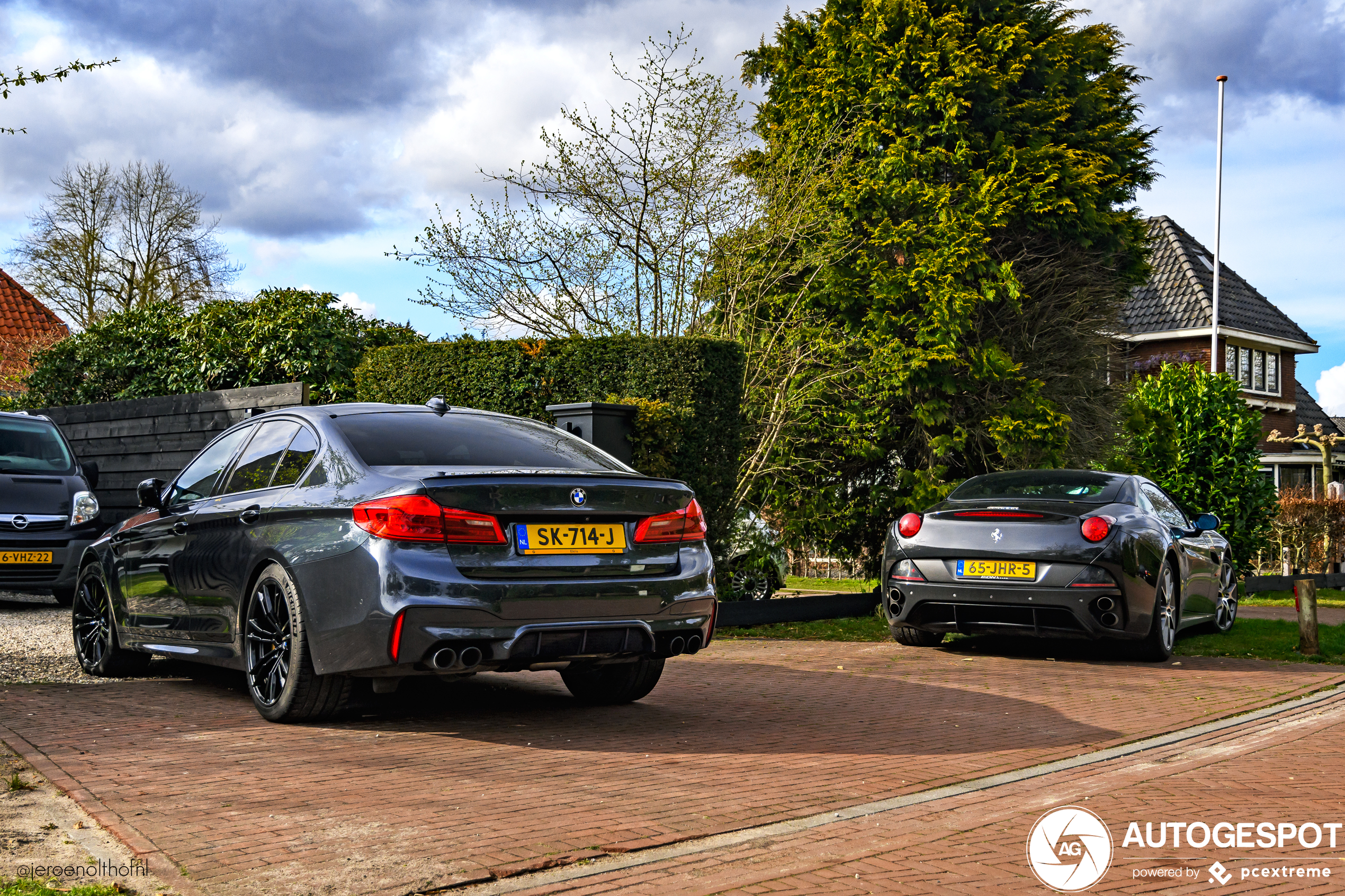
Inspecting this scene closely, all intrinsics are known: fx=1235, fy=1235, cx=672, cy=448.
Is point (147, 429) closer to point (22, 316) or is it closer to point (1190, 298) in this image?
point (22, 316)

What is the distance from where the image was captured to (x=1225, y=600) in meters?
11.9

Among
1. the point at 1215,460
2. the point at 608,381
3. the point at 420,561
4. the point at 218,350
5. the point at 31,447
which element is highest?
the point at 218,350

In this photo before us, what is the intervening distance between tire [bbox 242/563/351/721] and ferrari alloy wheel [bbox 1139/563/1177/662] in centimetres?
614

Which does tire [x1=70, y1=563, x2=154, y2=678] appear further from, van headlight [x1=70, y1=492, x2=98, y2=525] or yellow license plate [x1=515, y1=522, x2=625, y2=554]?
van headlight [x1=70, y1=492, x2=98, y2=525]

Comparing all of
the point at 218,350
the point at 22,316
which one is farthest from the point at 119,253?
the point at 218,350

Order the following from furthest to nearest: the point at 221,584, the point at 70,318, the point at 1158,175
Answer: the point at 70,318 < the point at 1158,175 < the point at 221,584

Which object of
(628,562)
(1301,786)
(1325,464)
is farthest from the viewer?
(1325,464)

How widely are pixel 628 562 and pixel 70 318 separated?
36558 millimetres

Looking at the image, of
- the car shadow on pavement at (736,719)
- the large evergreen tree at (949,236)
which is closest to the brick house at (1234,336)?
the large evergreen tree at (949,236)

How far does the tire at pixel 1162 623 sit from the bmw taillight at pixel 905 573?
1707 millimetres

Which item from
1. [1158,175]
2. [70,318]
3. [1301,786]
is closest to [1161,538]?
[1301,786]

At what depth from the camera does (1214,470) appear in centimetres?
2011

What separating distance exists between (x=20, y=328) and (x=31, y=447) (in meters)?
22.1

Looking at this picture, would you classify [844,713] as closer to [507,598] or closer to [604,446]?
[507,598]
